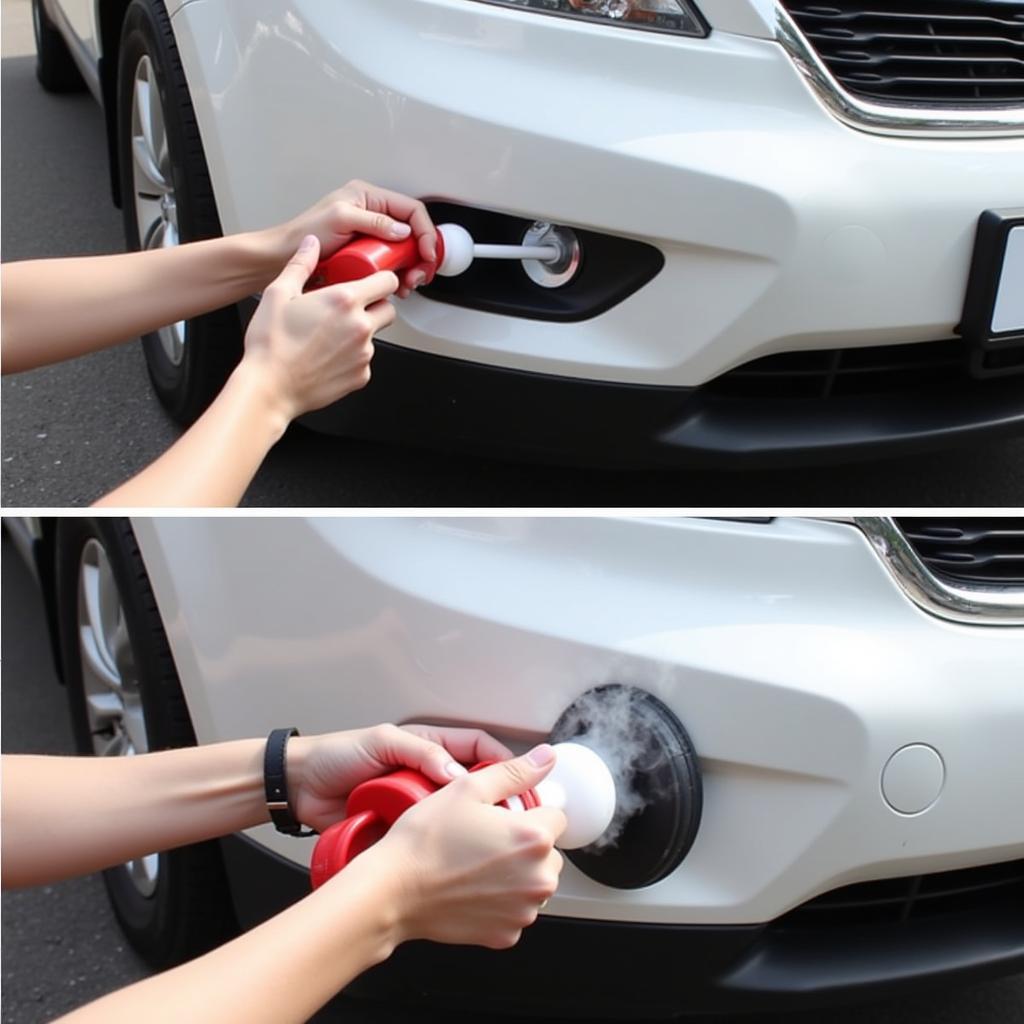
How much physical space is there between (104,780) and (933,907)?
97 centimetres

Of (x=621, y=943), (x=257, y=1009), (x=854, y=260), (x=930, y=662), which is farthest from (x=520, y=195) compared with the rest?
(x=257, y=1009)

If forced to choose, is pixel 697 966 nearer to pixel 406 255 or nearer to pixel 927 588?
pixel 927 588

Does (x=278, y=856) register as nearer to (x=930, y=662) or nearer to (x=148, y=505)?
(x=148, y=505)

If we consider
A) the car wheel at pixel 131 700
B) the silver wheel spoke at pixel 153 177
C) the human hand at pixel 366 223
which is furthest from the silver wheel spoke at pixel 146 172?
the human hand at pixel 366 223

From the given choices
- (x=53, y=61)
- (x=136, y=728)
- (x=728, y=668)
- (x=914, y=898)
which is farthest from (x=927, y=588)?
(x=53, y=61)

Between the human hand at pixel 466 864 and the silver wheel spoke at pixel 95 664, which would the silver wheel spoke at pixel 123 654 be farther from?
the human hand at pixel 466 864

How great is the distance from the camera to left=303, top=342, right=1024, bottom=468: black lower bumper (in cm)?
192

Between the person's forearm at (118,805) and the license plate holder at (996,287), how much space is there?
1084mm

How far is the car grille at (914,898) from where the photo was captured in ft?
5.08

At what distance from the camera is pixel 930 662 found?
4.62ft

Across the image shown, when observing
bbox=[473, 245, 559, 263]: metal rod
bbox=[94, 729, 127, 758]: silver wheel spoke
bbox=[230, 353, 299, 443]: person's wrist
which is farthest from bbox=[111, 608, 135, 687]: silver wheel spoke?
bbox=[473, 245, 559, 263]: metal rod

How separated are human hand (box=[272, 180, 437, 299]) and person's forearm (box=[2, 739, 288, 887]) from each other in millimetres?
653

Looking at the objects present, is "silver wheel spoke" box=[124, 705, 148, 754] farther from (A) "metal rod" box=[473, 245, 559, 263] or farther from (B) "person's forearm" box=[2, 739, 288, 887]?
(A) "metal rod" box=[473, 245, 559, 263]

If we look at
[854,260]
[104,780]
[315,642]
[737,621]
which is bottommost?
[104,780]
